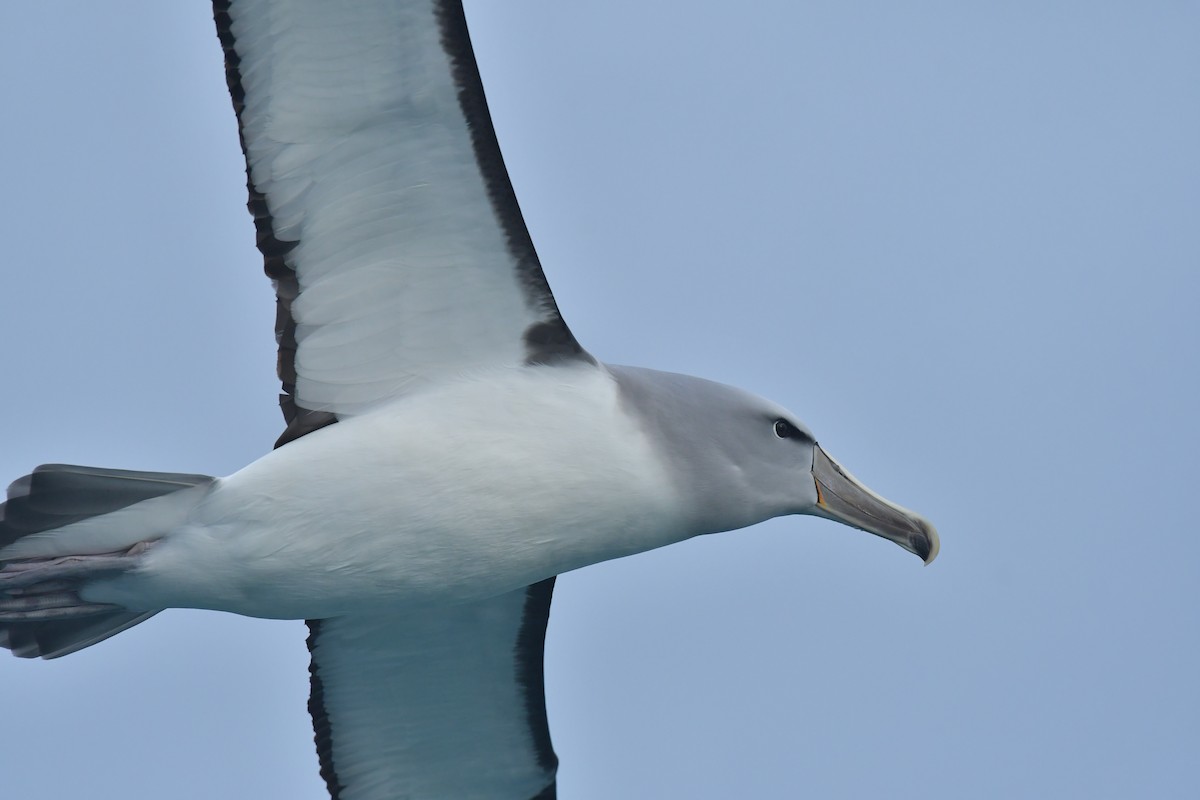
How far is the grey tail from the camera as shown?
8945 mm

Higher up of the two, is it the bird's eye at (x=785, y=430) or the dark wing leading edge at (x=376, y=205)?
the dark wing leading edge at (x=376, y=205)

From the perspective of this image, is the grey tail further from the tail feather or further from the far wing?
the far wing

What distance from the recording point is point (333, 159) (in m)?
9.02

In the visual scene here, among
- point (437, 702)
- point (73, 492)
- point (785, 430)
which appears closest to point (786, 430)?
point (785, 430)

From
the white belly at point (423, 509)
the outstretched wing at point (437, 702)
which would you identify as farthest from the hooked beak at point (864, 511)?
the outstretched wing at point (437, 702)

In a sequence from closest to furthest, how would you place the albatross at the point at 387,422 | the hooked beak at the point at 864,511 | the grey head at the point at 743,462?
the albatross at the point at 387,422 < the grey head at the point at 743,462 < the hooked beak at the point at 864,511

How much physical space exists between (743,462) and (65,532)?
358 centimetres

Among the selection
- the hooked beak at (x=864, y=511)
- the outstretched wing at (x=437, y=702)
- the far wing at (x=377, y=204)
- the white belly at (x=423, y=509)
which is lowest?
the outstretched wing at (x=437, y=702)

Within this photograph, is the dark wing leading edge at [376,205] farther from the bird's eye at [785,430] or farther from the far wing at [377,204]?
the bird's eye at [785,430]

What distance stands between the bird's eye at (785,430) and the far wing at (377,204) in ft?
4.26

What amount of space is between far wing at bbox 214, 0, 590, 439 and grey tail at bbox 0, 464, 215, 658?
0.91 m

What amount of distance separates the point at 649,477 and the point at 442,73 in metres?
2.28

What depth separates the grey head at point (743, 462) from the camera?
365 inches

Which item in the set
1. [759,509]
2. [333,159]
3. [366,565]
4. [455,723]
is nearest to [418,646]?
[455,723]
